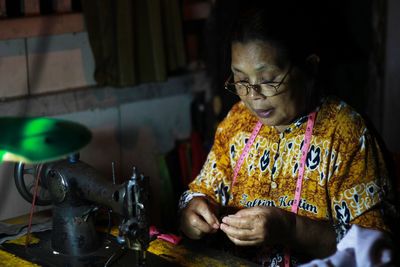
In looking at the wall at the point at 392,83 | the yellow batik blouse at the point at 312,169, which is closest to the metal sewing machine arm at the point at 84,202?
the yellow batik blouse at the point at 312,169

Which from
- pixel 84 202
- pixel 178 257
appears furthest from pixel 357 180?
pixel 84 202

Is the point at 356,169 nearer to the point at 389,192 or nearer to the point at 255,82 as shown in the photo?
the point at 389,192

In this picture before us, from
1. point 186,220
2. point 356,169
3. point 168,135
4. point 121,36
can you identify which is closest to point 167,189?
point 168,135

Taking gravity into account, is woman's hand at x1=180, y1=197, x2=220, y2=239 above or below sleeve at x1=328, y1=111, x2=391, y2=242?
below

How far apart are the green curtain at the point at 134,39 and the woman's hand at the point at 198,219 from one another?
1.34m

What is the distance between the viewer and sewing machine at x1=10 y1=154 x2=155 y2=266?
2.28m

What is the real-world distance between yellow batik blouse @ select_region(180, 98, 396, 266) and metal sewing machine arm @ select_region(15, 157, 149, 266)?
1.46 ft

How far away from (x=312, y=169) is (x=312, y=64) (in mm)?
392

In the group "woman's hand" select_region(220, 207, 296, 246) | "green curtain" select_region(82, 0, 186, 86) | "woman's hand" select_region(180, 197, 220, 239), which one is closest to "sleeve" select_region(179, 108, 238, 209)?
"woman's hand" select_region(180, 197, 220, 239)

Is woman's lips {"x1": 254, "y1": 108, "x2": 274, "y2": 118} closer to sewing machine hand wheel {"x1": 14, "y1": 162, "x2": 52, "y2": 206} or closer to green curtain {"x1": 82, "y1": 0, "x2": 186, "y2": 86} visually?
sewing machine hand wheel {"x1": 14, "y1": 162, "x2": 52, "y2": 206}

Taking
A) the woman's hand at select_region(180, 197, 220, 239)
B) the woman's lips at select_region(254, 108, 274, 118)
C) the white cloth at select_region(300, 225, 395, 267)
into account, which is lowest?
the woman's hand at select_region(180, 197, 220, 239)

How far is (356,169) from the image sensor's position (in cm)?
248

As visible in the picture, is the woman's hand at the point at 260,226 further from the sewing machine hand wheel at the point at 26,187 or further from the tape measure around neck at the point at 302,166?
the sewing machine hand wheel at the point at 26,187

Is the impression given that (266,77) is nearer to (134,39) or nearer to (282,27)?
(282,27)
